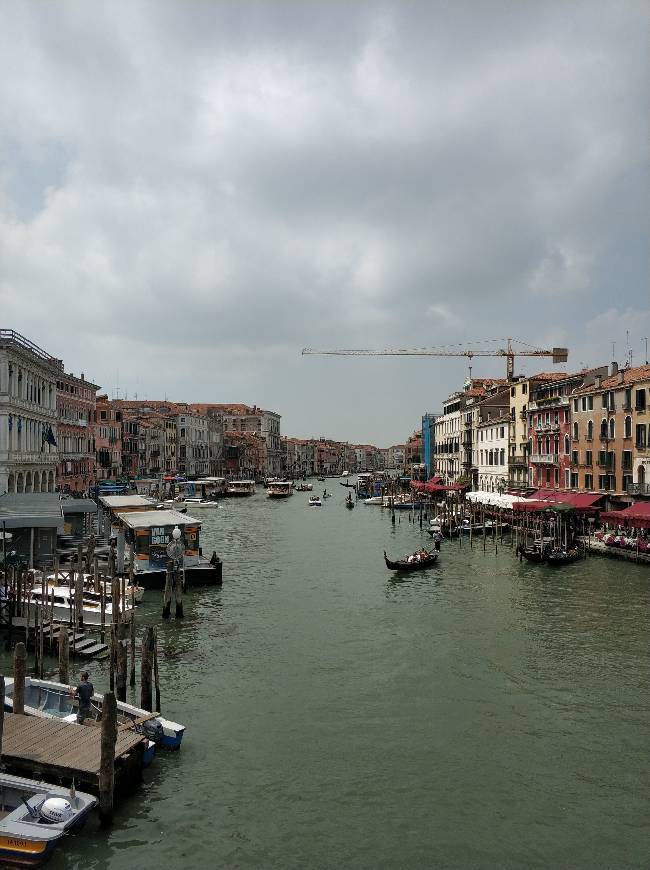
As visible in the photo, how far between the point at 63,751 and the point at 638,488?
32608 millimetres

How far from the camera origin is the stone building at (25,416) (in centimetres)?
3550

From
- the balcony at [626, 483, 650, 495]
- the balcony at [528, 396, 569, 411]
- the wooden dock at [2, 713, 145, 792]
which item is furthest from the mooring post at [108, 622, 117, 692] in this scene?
the balcony at [528, 396, 569, 411]

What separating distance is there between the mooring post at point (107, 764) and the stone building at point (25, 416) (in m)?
27.5

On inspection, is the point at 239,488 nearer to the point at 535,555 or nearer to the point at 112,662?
the point at 535,555

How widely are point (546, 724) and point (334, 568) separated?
20829 millimetres

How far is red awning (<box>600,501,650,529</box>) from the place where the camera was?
114ft

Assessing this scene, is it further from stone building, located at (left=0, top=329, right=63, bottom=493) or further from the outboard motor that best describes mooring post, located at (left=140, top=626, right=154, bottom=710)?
stone building, located at (left=0, top=329, right=63, bottom=493)

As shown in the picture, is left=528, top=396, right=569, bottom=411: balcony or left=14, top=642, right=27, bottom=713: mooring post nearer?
left=14, top=642, right=27, bottom=713: mooring post

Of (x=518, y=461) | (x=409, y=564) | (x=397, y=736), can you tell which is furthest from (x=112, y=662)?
(x=518, y=461)

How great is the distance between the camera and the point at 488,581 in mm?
30297

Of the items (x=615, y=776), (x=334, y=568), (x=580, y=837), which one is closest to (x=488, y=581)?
(x=334, y=568)

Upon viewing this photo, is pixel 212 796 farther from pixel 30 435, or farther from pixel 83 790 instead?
pixel 30 435

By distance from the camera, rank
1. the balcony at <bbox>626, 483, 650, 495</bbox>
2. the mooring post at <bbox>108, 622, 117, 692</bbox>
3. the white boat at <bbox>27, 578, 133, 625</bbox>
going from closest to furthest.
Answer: the mooring post at <bbox>108, 622, 117, 692</bbox>, the white boat at <bbox>27, 578, 133, 625</bbox>, the balcony at <bbox>626, 483, 650, 495</bbox>

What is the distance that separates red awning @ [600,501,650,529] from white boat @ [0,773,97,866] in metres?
30.7
